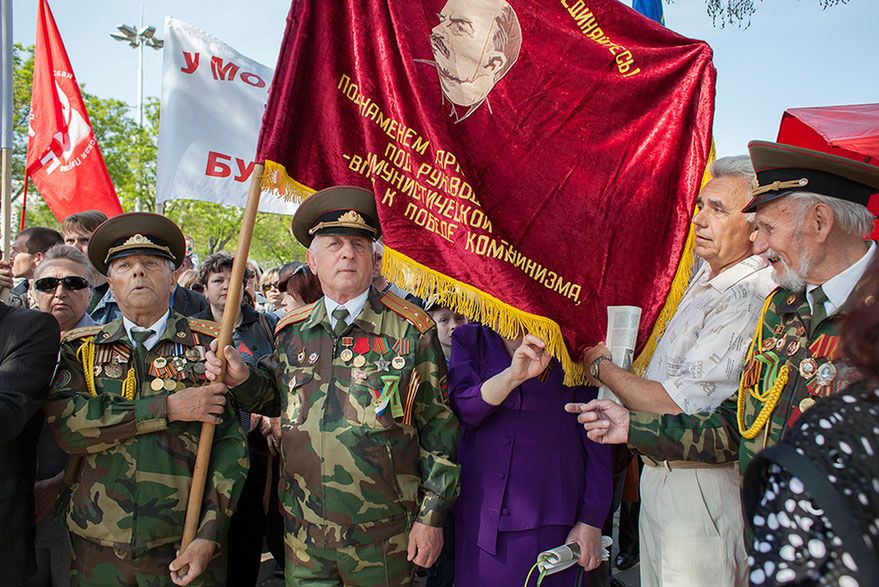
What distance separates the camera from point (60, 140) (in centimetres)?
556

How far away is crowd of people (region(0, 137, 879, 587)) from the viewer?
2.31m

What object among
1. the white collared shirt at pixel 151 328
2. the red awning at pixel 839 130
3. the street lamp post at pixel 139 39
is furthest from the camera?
the street lamp post at pixel 139 39

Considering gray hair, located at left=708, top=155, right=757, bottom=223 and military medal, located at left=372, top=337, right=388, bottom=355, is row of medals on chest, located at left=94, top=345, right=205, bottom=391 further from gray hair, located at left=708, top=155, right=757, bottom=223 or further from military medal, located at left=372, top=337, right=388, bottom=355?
gray hair, located at left=708, top=155, right=757, bottom=223

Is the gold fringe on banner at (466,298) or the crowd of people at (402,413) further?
the gold fringe on banner at (466,298)

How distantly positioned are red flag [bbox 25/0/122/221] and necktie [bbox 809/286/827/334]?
17.4ft

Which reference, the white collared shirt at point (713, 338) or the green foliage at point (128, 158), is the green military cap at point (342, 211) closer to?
the white collared shirt at point (713, 338)

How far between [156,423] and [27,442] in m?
0.59

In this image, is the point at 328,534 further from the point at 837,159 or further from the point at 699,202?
the point at 837,159

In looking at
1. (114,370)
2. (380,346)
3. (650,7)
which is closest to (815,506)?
(380,346)

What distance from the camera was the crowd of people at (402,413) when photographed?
7.59 feet

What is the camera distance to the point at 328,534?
101 inches

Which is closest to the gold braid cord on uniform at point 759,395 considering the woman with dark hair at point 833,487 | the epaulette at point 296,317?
the woman with dark hair at point 833,487

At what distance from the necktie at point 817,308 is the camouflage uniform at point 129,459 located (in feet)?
7.53

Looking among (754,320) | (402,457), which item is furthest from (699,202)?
(402,457)
